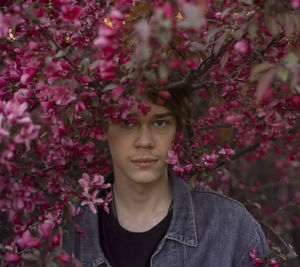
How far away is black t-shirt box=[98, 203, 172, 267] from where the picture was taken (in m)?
2.15

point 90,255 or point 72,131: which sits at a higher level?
point 72,131

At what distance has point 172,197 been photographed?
2365mm

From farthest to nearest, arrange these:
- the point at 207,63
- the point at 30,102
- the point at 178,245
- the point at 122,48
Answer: the point at 178,245 < the point at 30,102 < the point at 207,63 < the point at 122,48

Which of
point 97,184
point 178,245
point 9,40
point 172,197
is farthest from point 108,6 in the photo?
point 178,245

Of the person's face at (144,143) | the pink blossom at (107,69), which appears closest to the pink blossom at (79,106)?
the pink blossom at (107,69)

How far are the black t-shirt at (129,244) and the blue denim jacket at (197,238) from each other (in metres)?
0.05

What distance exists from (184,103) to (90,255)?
93cm

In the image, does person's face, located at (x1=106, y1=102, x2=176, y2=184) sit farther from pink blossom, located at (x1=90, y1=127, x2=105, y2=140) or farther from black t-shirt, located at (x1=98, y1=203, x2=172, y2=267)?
black t-shirt, located at (x1=98, y1=203, x2=172, y2=267)

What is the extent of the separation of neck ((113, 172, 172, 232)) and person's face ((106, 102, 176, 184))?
0.79 feet

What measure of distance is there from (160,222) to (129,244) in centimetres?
20

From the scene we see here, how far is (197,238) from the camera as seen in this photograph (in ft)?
7.29

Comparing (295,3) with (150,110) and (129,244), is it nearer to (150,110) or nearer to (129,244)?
(150,110)

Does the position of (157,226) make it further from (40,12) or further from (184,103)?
(40,12)

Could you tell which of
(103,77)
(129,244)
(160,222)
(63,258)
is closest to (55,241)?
(63,258)
